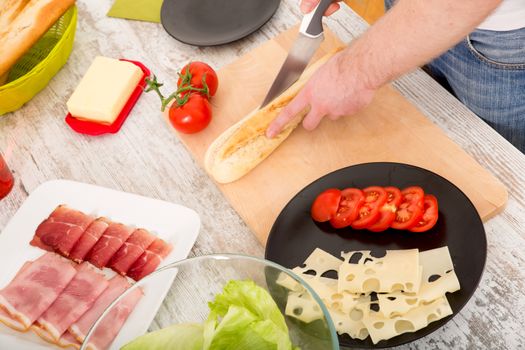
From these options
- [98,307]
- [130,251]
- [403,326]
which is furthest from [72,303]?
[403,326]

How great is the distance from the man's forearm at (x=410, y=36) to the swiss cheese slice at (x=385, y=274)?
419 millimetres

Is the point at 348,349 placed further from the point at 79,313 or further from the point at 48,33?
the point at 48,33

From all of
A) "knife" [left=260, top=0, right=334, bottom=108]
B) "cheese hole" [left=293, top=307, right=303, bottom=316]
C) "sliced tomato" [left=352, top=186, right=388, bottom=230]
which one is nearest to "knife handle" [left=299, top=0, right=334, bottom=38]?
"knife" [left=260, top=0, right=334, bottom=108]

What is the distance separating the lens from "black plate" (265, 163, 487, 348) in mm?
1122

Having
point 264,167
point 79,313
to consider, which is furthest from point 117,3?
point 79,313

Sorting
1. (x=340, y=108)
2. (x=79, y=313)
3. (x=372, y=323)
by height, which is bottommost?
(x=79, y=313)

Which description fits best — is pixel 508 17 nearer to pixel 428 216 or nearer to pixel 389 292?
pixel 428 216

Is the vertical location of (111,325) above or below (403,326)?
above

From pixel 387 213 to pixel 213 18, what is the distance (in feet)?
2.81

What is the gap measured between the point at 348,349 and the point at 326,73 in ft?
2.09

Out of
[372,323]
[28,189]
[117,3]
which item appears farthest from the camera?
[117,3]

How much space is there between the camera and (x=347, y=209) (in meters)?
1.21

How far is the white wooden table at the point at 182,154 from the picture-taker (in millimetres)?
1146

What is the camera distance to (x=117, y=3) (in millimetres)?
1863
